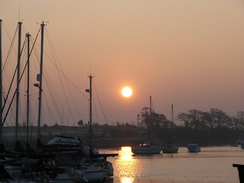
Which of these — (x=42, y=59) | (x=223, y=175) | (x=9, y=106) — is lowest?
(x=223, y=175)

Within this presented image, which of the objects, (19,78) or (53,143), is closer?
(53,143)

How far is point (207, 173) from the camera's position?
78.0m

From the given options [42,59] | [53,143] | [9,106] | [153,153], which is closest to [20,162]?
[53,143]

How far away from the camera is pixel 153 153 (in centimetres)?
14800

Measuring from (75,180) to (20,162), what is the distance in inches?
299

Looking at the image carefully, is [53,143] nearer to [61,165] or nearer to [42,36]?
[61,165]

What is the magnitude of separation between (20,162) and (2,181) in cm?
475

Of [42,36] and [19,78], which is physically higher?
[42,36]

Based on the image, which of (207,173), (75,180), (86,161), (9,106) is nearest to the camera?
(75,180)

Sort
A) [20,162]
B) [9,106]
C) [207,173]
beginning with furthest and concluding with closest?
[207,173] → [9,106] → [20,162]

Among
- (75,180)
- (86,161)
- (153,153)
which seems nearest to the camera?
(75,180)

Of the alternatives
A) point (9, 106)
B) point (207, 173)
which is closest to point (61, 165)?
point (9, 106)

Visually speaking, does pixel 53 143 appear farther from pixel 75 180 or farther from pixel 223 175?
pixel 223 175

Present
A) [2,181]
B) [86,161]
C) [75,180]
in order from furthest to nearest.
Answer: [86,161] < [75,180] < [2,181]
